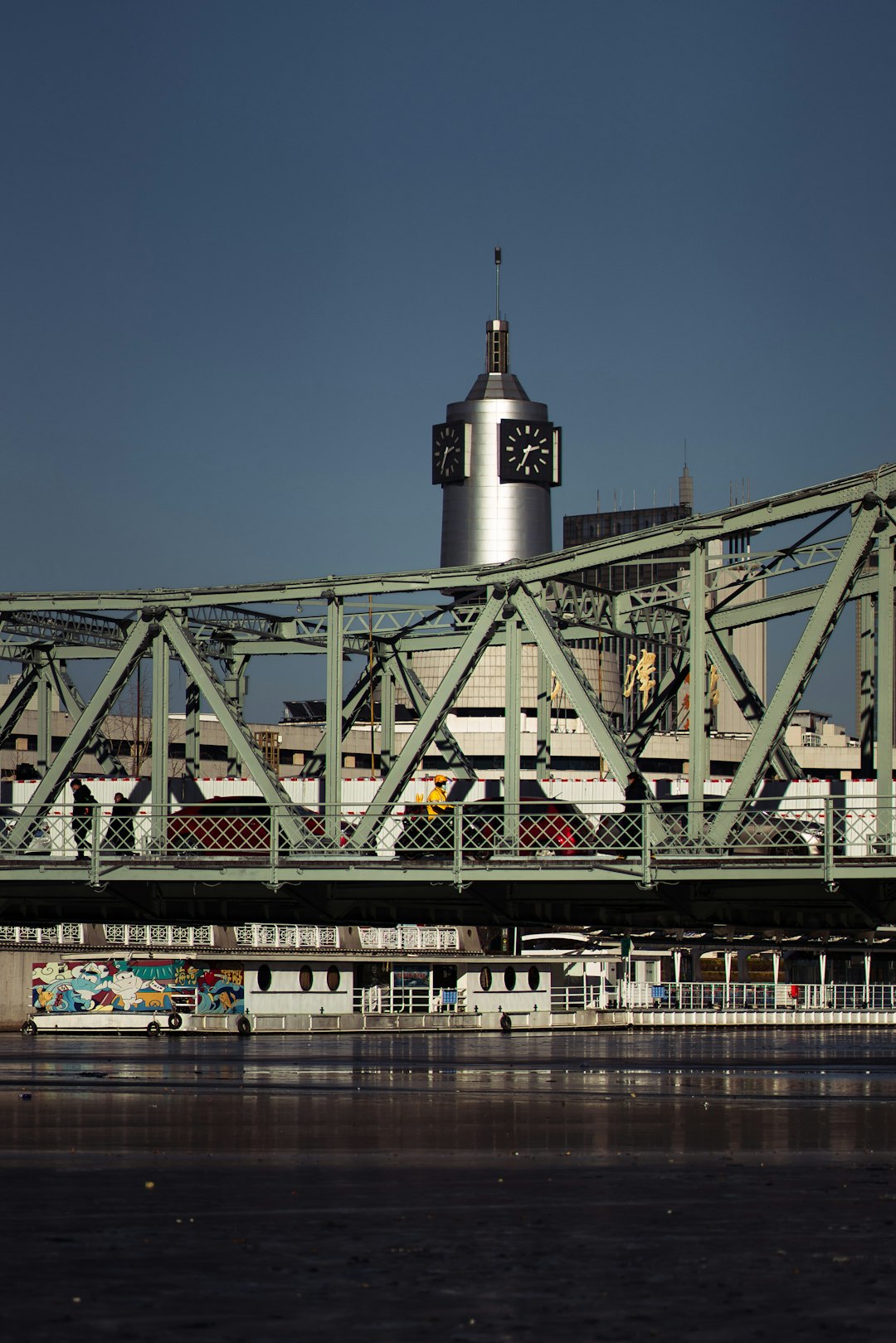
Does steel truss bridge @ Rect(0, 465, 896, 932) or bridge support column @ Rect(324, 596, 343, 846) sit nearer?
steel truss bridge @ Rect(0, 465, 896, 932)

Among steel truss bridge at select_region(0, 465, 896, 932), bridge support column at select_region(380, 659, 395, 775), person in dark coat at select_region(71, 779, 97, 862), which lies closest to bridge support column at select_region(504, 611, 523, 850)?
steel truss bridge at select_region(0, 465, 896, 932)

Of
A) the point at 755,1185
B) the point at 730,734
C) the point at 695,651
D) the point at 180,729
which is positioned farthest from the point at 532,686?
the point at 755,1185

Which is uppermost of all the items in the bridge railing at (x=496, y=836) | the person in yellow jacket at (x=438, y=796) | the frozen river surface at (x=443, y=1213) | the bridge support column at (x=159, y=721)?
the bridge support column at (x=159, y=721)

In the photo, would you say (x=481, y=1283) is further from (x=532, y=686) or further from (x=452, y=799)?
(x=532, y=686)

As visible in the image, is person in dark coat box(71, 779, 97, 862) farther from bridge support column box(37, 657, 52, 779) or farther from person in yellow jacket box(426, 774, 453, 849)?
bridge support column box(37, 657, 52, 779)

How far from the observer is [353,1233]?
19.2 m

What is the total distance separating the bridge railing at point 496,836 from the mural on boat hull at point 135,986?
1328 inches

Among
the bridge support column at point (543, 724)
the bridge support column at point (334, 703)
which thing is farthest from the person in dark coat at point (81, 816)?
the bridge support column at point (543, 724)

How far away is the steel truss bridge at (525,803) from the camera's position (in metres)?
40.7

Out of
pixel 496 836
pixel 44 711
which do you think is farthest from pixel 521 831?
pixel 44 711

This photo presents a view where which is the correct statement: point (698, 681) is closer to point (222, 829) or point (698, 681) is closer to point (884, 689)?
point (884, 689)

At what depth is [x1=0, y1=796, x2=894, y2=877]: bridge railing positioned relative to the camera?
132 feet

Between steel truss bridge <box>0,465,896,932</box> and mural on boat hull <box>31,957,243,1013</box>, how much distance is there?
3443 cm

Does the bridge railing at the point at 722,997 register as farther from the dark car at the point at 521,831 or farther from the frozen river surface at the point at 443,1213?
the frozen river surface at the point at 443,1213
